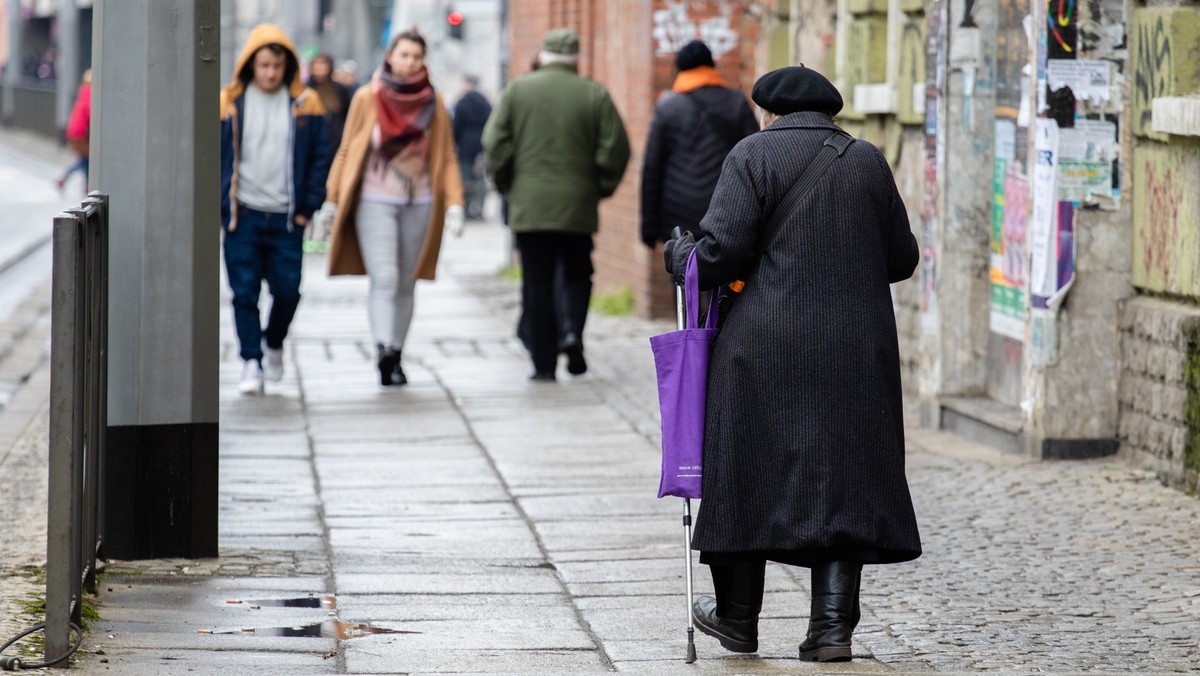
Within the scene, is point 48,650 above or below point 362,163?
below

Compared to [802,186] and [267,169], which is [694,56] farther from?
[802,186]

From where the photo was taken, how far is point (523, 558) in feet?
22.9

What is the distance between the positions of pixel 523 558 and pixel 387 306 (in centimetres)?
448

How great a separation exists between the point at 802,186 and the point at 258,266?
5857 millimetres

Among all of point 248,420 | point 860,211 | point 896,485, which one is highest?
point 860,211

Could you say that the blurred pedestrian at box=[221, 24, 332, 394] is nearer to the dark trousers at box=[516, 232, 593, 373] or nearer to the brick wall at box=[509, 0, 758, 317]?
the dark trousers at box=[516, 232, 593, 373]

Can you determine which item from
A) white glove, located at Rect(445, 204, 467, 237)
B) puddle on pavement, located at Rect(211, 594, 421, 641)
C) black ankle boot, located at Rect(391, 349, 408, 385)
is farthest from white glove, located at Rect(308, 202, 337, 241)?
puddle on pavement, located at Rect(211, 594, 421, 641)

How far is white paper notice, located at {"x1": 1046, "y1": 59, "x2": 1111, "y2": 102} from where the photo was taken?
27.8 ft

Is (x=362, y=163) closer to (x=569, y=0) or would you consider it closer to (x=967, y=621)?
(x=967, y=621)

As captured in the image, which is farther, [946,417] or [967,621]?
[946,417]

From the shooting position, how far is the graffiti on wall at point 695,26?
14.5 m

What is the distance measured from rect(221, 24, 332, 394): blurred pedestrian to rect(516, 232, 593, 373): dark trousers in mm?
1411

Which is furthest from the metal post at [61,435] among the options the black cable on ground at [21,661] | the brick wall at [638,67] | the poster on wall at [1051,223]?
the brick wall at [638,67]

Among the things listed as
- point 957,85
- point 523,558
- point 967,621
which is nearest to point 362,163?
point 957,85
